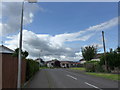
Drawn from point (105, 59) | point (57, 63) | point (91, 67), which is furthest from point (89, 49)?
point (105, 59)

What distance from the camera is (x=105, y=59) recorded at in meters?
30.4

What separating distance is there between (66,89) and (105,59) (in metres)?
21.9

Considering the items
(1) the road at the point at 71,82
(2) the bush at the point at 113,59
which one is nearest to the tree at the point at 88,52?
(2) the bush at the point at 113,59

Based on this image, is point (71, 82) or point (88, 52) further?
point (88, 52)

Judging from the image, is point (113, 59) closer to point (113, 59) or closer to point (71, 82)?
point (113, 59)

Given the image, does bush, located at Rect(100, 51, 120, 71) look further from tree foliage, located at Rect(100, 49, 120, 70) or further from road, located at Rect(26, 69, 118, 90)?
road, located at Rect(26, 69, 118, 90)

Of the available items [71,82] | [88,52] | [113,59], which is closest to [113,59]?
[113,59]

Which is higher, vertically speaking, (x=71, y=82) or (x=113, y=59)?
(x=113, y=59)

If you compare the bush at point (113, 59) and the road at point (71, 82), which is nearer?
the road at point (71, 82)

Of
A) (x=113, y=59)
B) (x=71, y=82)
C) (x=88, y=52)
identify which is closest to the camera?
(x=71, y=82)

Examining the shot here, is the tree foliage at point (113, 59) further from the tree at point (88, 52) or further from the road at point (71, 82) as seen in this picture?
the tree at point (88, 52)

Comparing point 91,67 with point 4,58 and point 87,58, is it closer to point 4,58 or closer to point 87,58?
point 4,58

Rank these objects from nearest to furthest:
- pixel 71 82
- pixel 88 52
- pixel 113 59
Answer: pixel 71 82, pixel 113 59, pixel 88 52

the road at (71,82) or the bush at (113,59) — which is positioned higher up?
the bush at (113,59)
